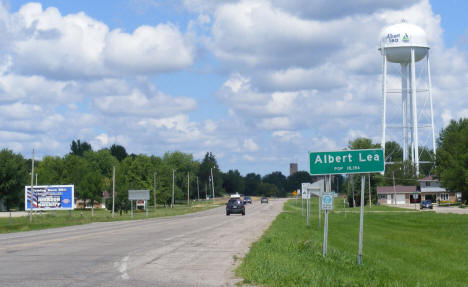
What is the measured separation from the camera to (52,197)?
215 ft

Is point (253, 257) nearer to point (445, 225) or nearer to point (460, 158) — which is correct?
point (445, 225)

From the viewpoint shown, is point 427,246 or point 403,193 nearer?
point 427,246

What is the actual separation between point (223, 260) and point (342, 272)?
12.8 ft

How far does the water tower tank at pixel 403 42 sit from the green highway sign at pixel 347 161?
6659 cm

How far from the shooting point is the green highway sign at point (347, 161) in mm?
14602

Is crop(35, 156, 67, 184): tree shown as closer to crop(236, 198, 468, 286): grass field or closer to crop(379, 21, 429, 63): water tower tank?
crop(379, 21, 429, 63): water tower tank

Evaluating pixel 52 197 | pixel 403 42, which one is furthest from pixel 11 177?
pixel 403 42

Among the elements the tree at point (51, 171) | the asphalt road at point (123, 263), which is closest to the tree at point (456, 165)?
the tree at point (51, 171)

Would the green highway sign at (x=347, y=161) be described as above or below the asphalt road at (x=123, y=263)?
above

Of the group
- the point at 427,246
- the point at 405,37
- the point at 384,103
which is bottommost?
the point at 427,246

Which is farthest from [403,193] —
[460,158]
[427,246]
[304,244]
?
[304,244]

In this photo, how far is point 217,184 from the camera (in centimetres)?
19575

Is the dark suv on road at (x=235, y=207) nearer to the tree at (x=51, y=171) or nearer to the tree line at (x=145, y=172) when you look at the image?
the tree line at (x=145, y=172)

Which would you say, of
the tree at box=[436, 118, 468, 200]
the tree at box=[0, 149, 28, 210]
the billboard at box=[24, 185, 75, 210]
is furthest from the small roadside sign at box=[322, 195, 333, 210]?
the tree at box=[0, 149, 28, 210]
